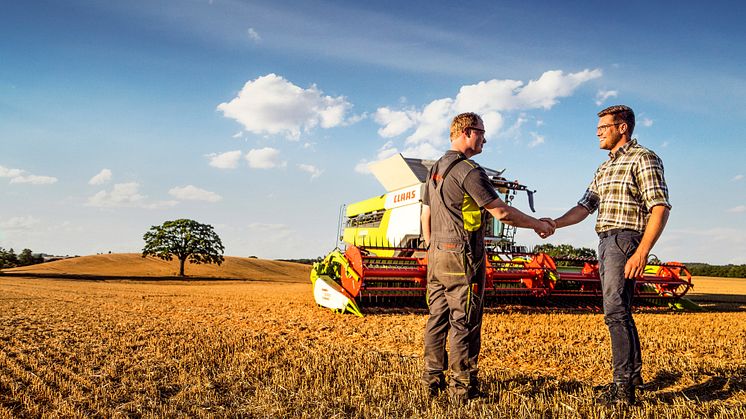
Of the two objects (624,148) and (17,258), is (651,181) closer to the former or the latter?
(624,148)

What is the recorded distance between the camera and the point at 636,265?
3471mm

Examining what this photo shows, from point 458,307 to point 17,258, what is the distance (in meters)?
52.9

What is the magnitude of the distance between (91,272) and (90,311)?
3249cm

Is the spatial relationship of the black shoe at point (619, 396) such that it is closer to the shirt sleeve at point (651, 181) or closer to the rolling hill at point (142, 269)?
the shirt sleeve at point (651, 181)

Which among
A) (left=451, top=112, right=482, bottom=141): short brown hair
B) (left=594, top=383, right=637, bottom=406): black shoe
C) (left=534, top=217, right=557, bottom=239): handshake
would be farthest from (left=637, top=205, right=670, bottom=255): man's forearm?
(left=451, top=112, right=482, bottom=141): short brown hair

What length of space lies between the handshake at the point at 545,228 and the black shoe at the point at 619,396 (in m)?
1.17

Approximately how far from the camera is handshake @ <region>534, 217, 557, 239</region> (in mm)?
3880

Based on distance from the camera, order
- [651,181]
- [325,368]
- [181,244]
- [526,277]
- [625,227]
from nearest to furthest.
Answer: [651,181]
[625,227]
[325,368]
[526,277]
[181,244]

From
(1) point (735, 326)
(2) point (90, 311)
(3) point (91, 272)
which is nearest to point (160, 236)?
(3) point (91, 272)

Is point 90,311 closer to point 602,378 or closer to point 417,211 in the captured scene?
point 417,211

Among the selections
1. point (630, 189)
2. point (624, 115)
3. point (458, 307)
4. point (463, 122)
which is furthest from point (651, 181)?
point (458, 307)

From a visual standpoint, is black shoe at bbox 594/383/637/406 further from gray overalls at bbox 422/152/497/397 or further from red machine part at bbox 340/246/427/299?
red machine part at bbox 340/246/427/299

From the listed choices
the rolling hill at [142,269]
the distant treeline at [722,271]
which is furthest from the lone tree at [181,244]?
the distant treeline at [722,271]

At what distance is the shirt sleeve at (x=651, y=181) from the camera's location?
3520mm
